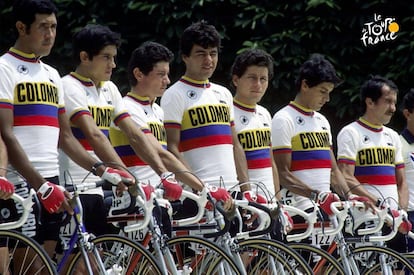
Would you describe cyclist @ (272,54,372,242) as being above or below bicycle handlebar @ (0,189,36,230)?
above

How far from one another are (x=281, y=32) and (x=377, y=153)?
216 cm

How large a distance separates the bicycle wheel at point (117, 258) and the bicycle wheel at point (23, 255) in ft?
0.88

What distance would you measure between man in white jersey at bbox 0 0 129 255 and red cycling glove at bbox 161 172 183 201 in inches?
17.4

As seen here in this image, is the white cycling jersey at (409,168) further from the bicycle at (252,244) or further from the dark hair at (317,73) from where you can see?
the bicycle at (252,244)

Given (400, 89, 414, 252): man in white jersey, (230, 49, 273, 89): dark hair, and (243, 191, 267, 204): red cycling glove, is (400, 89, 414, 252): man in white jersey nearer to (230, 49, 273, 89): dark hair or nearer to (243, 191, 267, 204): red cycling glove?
(230, 49, 273, 89): dark hair

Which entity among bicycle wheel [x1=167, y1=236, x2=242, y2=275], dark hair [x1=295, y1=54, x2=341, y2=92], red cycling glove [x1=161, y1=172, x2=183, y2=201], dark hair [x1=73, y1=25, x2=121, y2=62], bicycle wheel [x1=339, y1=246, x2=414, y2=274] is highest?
dark hair [x1=73, y1=25, x2=121, y2=62]

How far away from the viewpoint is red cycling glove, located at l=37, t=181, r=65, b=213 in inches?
237

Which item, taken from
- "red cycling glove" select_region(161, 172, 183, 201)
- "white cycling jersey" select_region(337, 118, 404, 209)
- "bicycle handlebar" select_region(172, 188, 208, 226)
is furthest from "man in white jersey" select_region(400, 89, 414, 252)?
"red cycling glove" select_region(161, 172, 183, 201)

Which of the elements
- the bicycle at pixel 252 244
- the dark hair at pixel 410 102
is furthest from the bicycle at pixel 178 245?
the dark hair at pixel 410 102

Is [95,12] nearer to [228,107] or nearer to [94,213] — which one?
[228,107]

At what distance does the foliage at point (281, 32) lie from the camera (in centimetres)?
1062

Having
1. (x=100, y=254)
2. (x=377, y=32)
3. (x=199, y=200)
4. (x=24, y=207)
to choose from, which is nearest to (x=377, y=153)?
(x=377, y=32)

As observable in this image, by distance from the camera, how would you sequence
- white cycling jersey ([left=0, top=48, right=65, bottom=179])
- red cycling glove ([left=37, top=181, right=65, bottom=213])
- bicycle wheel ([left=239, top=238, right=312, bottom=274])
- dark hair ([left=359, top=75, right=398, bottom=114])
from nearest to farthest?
red cycling glove ([left=37, top=181, right=65, bottom=213]) → white cycling jersey ([left=0, top=48, right=65, bottom=179]) → bicycle wheel ([left=239, top=238, right=312, bottom=274]) → dark hair ([left=359, top=75, right=398, bottom=114])

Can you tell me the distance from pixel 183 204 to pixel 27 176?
130 cm
